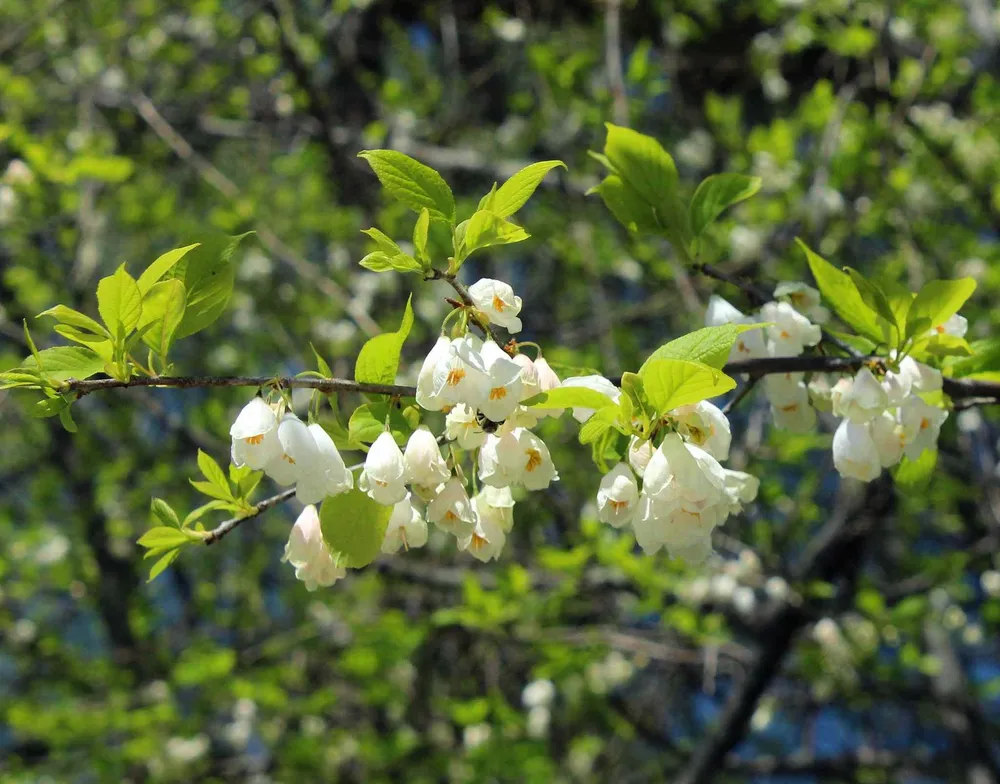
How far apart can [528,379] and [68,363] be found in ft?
2.06

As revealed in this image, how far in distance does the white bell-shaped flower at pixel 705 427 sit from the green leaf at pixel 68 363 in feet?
2.58

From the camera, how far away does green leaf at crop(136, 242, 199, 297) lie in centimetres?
122

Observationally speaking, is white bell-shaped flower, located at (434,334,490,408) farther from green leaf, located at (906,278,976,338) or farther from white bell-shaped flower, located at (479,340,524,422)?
green leaf, located at (906,278,976,338)

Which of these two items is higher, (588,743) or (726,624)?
(726,624)

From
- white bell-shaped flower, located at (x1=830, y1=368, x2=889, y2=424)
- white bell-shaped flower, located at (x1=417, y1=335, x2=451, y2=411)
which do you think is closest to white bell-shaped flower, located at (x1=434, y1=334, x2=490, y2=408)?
white bell-shaped flower, located at (x1=417, y1=335, x2=451, y2=411)

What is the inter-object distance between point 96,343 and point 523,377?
56 cm

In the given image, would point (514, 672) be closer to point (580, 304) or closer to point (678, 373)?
point (580, 304)

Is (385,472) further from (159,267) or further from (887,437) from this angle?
(887,437)

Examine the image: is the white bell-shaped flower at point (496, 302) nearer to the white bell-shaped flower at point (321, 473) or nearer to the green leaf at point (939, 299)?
the white bell-shaped flower at point (321, 473)

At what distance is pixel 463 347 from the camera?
118cm

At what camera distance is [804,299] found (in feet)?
5.15

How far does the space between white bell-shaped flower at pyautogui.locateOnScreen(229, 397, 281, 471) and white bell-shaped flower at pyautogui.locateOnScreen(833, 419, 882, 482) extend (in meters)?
0.82

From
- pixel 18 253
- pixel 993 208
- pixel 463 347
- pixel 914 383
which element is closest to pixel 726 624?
pixel 993 208

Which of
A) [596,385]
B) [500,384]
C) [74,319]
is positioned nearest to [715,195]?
[596,385]
